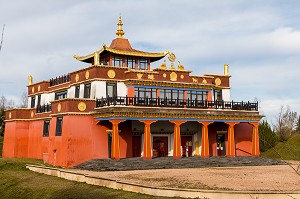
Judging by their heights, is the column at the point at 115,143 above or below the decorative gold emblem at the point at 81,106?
below

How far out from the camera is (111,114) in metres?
34.8

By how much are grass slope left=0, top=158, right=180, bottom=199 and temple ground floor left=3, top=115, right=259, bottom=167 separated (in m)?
5.15

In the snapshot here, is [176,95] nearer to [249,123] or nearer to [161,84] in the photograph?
[161,84]

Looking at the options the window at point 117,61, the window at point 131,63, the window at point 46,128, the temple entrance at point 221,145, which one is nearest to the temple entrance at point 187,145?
the temple entrance at point 221,145

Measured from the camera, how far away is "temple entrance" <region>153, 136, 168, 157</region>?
41250 mm

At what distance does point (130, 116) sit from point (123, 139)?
14.4 feet

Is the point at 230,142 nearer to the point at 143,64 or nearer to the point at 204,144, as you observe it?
the point at 204,144

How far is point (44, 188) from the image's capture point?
25500mm

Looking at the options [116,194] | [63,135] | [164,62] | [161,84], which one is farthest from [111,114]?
[116,194]

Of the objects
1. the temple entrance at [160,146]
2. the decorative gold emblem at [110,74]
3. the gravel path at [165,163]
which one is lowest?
the gravel path at [165,163]

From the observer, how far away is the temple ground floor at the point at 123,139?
1435 inches

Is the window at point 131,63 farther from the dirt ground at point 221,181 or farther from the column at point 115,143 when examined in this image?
the dirt ground at point 221,181

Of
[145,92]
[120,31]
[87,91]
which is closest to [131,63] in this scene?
[145,92]

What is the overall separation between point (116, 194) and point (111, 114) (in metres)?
14.1
